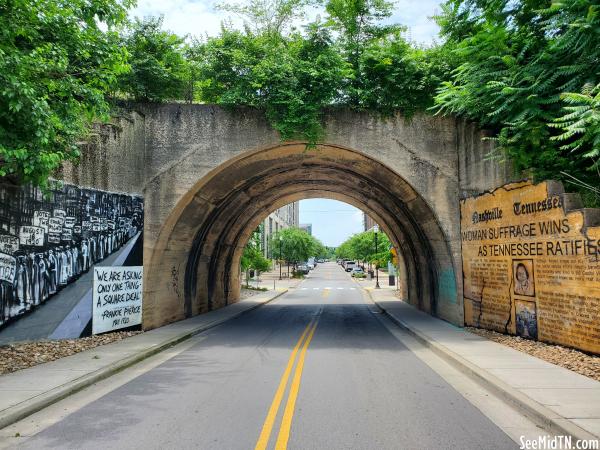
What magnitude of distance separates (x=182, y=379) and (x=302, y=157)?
1091 centimetres

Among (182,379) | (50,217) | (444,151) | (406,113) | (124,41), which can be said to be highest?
(124,41)

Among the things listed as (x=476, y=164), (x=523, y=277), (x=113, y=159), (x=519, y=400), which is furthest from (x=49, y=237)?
(x=476, y=164)

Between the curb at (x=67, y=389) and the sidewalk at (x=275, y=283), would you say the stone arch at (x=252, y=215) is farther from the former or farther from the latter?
the sidewalk at (x=275, y=283)

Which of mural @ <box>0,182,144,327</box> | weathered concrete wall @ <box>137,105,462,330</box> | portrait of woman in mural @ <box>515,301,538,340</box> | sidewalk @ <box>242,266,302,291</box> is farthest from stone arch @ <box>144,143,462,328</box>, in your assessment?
sidewalk @ <box>242,266,302,291</box>

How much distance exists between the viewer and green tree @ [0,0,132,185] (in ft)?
23.7

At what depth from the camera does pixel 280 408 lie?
20.7 feet

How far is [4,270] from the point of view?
9992mm

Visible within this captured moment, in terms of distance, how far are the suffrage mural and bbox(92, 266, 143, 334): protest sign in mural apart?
10.7 meters

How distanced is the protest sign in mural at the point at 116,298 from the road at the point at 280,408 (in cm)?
304

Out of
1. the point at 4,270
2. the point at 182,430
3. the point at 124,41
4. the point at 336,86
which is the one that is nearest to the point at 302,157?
the point at 336,86

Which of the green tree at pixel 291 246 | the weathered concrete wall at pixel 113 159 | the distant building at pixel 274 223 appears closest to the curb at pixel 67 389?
the weathered concrete wall at pixel 113 159

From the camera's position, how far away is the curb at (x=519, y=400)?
511 cm

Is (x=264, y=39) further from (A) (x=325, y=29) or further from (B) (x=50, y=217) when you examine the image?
(B) (x=50, y=217)

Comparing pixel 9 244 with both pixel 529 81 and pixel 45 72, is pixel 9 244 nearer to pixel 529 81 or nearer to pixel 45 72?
pixel 45 72
